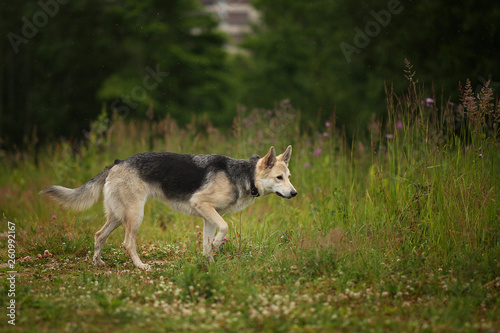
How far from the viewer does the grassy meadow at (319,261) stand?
15.2ft

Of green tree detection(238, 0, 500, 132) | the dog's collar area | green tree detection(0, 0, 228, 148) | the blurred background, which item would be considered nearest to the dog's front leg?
the dog's collar area

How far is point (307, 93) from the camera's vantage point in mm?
28016

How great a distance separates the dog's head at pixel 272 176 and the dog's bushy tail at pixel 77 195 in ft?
8.08

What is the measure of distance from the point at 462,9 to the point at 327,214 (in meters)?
10.6

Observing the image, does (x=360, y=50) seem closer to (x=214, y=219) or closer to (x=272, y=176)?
(x=272, y=176)

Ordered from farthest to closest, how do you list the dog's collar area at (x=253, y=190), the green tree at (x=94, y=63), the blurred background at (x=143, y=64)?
the green tree at (x=94, y=63)
the blurred background at (x=143, y=64)
the dog's collar area at (x=253, y=190)

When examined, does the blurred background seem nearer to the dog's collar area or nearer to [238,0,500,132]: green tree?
[238,0,500,132]: green tree

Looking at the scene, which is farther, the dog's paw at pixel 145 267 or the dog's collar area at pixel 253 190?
the dog's collar area at pixel 253 190

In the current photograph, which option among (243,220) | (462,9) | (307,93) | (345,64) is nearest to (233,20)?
(307,93)

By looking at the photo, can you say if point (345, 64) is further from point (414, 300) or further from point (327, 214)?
point (414, 300)

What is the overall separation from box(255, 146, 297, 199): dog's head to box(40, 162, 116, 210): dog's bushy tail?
246 cm

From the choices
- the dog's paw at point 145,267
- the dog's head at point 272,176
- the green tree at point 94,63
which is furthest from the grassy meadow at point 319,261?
the green tree at point 94,63

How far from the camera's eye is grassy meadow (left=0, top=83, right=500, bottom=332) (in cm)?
464

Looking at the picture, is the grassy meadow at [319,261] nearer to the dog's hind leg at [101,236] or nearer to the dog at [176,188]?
the dog's hind leg at [101,236]
